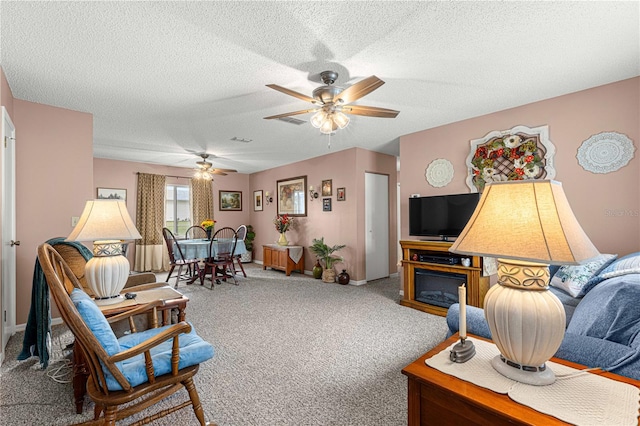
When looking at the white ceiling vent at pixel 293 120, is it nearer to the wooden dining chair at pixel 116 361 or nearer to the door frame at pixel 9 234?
the door frame at pixel 9 234

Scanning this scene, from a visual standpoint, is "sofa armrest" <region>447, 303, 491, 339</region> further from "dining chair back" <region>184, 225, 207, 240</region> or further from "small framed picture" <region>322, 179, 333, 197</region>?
"dining chair back" <region>184, 225, 207, 240</region>

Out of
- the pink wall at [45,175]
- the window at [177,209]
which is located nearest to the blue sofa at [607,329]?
the pink wall at [45,175]

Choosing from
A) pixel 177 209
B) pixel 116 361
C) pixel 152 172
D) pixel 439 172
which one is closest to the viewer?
pixel 116 361

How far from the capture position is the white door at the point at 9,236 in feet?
8.67

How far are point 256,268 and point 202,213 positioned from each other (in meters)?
2.00

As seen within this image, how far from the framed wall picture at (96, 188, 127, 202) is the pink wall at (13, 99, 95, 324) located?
3.07 metres

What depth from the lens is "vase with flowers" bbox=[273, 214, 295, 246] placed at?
255 inches

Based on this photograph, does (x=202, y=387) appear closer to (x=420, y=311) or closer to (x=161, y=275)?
(x=420, y=311)

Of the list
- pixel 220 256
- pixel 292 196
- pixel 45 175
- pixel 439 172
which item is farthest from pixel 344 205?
pixel 45 175

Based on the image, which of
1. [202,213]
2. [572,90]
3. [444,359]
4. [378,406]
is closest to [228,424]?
[378,406]

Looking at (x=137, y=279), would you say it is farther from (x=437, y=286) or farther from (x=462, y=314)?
(x=437, y=286)

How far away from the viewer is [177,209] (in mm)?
7098

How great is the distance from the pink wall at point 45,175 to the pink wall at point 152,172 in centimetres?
276

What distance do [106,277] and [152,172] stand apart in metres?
5.47
